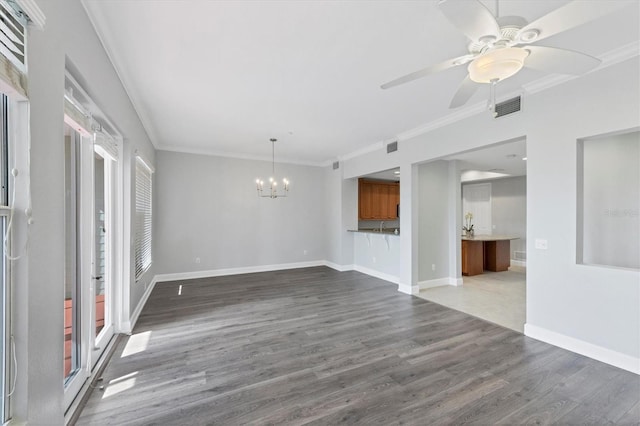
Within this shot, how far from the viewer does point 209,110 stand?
3779 mm

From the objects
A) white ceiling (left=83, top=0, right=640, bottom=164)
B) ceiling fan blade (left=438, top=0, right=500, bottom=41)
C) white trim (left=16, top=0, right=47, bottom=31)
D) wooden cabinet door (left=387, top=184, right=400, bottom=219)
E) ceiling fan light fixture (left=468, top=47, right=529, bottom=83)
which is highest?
white ceiling (left=83, top=0, right=640, bottom=164)

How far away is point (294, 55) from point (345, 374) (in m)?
2.92

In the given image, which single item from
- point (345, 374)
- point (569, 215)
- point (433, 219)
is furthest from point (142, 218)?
point (569, 215)

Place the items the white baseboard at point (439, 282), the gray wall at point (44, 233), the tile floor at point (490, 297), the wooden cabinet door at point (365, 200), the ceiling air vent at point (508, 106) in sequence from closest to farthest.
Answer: the gray wall at point (44, 233) < the ceiling air vent at point (508, 106) < the tile floor at point (490, 297) < the white baseboard at point (439, 282) < the wooden cabinet door at point (365, 200)

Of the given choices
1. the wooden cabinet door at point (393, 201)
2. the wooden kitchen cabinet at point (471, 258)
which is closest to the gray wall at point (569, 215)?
the wooden kitchen cabinet at point (471, 258)

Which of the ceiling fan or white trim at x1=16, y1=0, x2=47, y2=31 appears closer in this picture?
white trim at x1=16, y1=0, x2=47, y2=31

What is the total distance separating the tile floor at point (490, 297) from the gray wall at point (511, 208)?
6.90 feet

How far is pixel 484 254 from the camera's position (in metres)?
6.80

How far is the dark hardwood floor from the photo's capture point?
1.92m

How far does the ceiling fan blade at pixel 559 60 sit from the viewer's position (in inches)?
62.9

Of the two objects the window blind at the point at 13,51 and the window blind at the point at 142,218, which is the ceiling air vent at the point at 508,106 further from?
the window blind at the point at 142,218

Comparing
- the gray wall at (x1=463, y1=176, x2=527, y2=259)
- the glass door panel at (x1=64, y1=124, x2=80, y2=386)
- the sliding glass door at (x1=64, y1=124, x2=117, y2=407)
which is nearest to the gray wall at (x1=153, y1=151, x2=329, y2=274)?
the sliding glass door at (x1=64, y1=124, x2=117, y2=407)

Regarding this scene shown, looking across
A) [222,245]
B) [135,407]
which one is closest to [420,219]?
[222,245]

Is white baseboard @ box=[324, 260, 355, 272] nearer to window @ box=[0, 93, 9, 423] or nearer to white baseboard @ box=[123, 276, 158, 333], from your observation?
white baseboard @ box=[123, 276, 158, 333]
